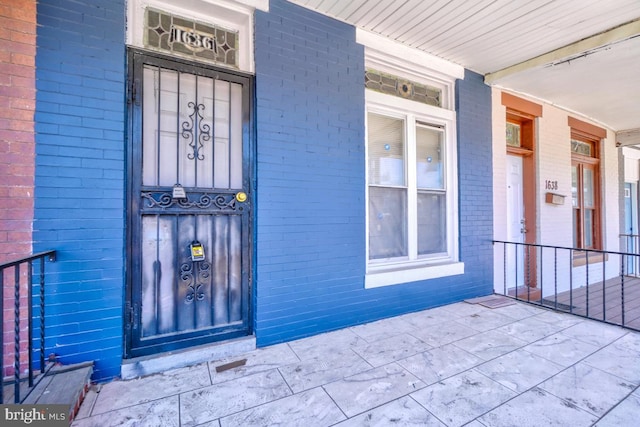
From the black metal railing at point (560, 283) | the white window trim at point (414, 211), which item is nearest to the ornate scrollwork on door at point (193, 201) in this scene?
the white window trim at point (414, 211)

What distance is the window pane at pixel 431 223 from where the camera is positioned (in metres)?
3.57

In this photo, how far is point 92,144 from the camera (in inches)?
77.6

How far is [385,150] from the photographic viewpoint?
3314 millimetres

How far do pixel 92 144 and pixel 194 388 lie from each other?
68.4 inches

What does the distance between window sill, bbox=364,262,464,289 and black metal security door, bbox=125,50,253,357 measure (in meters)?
1.27

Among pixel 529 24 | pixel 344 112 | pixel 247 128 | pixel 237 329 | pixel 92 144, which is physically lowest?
pixel 237 329

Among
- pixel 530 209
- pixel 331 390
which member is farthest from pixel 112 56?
pixel 530 209

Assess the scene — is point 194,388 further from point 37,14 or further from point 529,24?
point 529,24

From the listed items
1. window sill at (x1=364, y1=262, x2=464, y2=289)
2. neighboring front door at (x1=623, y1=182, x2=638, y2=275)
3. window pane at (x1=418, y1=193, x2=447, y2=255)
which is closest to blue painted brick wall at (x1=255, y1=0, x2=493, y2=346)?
window sill at (x1=364, y1=262, x2=464, y2=289)

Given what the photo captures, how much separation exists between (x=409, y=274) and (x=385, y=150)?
1384 mm

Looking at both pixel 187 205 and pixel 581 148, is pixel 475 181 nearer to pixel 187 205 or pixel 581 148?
pixel 187 205

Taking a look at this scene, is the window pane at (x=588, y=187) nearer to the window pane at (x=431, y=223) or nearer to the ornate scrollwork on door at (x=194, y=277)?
the window pane at (x=431, y=223)

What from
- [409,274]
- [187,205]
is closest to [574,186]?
[409,274]

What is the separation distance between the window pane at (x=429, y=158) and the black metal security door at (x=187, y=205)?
6.74ft
